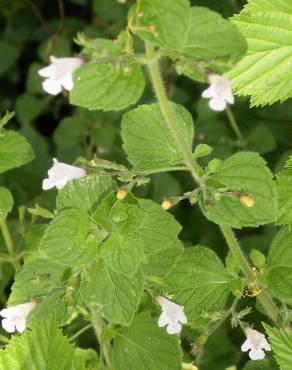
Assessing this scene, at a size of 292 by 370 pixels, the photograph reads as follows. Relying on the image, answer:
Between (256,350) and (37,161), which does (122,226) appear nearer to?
(256,350)

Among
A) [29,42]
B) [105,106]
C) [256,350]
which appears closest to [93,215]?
[105,106]

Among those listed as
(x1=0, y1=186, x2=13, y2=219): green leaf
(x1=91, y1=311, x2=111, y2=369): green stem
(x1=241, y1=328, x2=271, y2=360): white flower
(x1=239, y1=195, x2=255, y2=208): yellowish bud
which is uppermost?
(x1=239, y1=195, x2=255, y2=208): yellowish bud

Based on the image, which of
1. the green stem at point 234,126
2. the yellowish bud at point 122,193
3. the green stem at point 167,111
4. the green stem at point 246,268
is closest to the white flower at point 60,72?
the green stem at point 167,111

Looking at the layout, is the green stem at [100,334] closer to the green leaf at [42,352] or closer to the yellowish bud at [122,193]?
the green leaf at [42,352]

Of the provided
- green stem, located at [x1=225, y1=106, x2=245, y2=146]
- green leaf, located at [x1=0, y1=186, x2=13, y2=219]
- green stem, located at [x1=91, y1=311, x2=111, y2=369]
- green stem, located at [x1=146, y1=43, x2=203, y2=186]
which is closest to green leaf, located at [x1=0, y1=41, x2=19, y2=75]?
green stem, located at [x1=225, y1=106, x2=245, y2=146]

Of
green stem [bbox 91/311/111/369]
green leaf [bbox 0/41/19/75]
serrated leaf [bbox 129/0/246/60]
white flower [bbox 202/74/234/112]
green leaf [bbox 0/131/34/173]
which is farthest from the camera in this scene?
green leaf [bbox 0/41/19/75]

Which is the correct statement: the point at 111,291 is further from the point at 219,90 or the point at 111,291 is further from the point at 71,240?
the point at 219,90

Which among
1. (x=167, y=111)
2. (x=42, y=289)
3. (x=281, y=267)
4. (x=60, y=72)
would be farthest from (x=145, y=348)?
(x=60, y=72)

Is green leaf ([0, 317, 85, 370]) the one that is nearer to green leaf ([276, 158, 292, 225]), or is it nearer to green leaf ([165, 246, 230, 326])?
green leaf ([165, 246, 230, 326])
